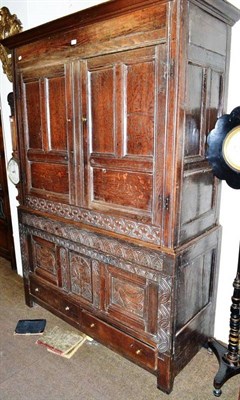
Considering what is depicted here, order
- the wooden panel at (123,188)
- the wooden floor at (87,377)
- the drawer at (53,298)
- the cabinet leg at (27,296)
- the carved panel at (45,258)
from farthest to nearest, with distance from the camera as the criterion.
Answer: the cabinet leg at (27,296) < the carved panel at (45,258) < the drawer at (53,298) < the wooden floor at (87,377) < the wooden panel at (123,188)

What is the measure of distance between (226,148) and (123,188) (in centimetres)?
62

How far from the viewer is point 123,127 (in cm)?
170

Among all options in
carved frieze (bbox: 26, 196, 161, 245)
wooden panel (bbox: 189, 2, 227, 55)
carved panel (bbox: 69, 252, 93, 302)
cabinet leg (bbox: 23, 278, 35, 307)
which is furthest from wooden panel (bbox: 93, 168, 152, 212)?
cabinet leg (bbox: 23, 278, 35, 307)

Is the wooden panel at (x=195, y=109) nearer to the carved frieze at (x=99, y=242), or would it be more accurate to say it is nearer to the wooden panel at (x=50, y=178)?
the carved frieze at (x=99, y=242)

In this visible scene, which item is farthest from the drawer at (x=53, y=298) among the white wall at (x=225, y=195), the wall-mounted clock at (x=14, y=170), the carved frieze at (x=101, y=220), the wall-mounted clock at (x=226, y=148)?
the wall-mounted clock at (x=226, y=148)

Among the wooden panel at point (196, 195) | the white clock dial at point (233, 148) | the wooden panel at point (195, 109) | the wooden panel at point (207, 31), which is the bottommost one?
the wooden panel at point (196, 195)

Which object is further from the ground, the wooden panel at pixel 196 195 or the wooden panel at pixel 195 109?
the wooden panel at pixel 195 109

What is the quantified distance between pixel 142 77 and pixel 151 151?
0.39m

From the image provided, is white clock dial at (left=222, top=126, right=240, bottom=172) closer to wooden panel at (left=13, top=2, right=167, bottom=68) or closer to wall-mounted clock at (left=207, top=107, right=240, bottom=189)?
wall-mounted clock at (left=207, top=107, right=240, bottom=189)

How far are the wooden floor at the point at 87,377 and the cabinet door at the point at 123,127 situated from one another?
3.54 ft

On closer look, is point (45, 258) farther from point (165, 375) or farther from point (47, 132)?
point (165, 375)

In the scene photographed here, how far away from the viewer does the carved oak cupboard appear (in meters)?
1.52

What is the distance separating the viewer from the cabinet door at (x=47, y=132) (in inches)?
79.0

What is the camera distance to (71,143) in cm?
199
